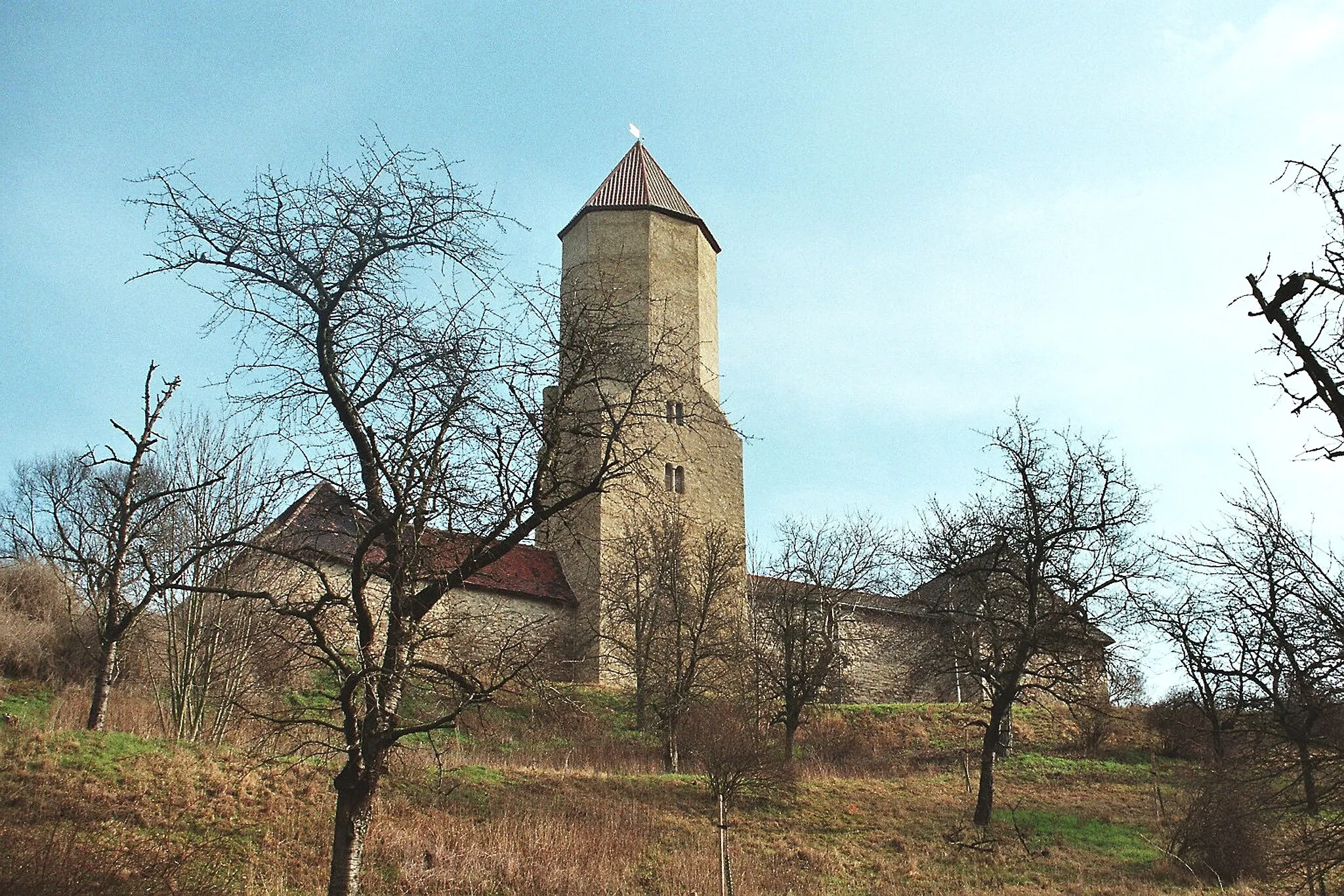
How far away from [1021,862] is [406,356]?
12485mm

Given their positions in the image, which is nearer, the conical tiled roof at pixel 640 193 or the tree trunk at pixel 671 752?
the tree trunk at pixel 671 752

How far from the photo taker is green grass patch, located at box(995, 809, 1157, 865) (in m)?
16.1

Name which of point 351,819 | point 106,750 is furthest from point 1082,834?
point 106,750

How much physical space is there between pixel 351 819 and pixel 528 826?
6839 millimetres

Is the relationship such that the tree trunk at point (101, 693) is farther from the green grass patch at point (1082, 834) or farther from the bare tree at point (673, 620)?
the green grass patch at point (1082, 834)

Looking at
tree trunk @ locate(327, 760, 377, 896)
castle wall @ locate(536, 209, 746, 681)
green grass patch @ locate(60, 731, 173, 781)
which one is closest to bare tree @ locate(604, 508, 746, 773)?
castle wall @ locate(536, 209, 746, 681)

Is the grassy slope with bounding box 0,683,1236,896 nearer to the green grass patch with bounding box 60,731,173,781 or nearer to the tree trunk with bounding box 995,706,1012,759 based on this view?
the green grass patch with bounding box 60,731,173,781

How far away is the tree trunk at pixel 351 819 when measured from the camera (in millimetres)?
7043

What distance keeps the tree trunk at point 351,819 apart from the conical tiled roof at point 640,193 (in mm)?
33016

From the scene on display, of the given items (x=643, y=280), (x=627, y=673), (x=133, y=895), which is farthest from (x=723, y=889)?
(x=643, y=280)

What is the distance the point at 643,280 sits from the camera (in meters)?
36.7

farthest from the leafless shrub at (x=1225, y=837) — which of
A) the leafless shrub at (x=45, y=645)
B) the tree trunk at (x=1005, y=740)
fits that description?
the leafless shrub at (x=45, y=645)

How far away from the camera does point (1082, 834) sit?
17172 mm

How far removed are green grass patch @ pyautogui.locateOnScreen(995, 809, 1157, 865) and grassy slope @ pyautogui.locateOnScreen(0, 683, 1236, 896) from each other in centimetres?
6
